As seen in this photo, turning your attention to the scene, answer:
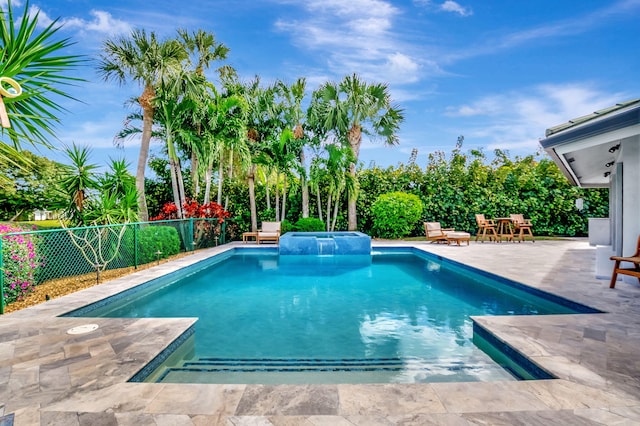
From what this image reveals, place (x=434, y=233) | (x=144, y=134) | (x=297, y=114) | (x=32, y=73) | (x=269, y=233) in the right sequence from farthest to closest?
(x=297, y=114) < (x=269, y=233) < (x=434, y=233) < (x=144, y=134) < (x=32, y=73)

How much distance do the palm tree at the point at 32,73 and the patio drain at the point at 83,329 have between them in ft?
6.03

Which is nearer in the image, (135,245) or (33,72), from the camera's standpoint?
(33,72)

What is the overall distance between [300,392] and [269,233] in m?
10.8

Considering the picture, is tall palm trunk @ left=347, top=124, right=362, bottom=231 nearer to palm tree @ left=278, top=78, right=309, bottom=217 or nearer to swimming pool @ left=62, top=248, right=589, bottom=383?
palm tree @ left=278, top=78, right=309, bottom=217

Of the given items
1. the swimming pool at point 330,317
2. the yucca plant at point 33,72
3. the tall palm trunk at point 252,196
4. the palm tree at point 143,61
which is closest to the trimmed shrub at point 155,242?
the swimming pool at point 330,317

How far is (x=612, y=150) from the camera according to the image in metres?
6.12

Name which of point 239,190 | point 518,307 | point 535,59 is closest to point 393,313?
point 518,307

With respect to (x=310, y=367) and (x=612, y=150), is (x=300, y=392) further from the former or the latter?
(x=612, y=150)

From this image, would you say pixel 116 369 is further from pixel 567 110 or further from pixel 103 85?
pixel 567 110

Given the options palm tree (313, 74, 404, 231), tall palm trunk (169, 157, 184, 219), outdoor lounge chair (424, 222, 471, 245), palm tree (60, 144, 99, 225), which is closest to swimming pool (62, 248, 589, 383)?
palm tree (60, 144, 99, 225)

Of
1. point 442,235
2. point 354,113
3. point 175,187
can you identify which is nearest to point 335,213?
point 354,113

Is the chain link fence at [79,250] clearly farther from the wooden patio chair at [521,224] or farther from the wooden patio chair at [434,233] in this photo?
the wooden patio chair at [521,224]

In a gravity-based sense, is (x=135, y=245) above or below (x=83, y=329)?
above

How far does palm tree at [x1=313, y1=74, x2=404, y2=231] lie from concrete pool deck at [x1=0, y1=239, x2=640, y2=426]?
11209 mm
